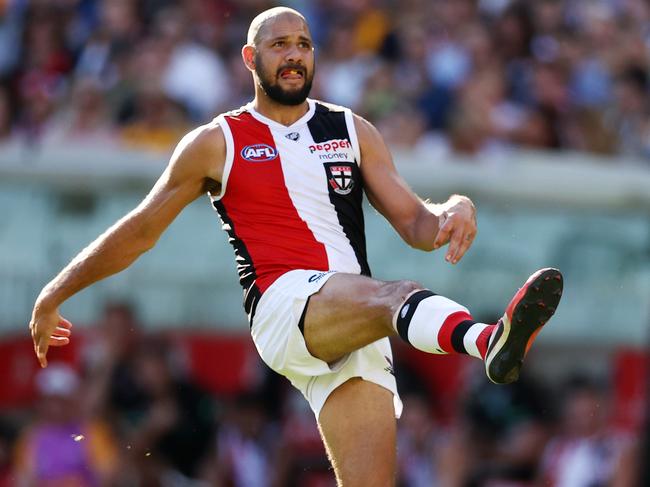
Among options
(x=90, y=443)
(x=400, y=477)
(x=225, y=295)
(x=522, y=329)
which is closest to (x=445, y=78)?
(x=225, y=295)

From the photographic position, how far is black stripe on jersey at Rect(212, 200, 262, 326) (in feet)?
24.4

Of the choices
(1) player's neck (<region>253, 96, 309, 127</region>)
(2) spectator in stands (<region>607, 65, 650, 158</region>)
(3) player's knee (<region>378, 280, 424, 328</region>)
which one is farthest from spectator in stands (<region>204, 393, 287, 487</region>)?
(3) player's knee (<region>378, 280, 424, 328</region>)

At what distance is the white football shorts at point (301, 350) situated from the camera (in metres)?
7.23

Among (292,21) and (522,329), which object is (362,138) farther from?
(522,329)

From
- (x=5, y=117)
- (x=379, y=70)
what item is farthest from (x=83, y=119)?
(x=379, y=70)

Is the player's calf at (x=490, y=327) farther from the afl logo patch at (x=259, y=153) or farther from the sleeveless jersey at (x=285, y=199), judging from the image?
the afl logo patch at (x=259, y=153)

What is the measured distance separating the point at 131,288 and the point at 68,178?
1173mm

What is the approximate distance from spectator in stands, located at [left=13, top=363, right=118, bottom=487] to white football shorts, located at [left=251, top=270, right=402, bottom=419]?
193 inches

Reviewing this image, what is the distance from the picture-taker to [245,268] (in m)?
7.51

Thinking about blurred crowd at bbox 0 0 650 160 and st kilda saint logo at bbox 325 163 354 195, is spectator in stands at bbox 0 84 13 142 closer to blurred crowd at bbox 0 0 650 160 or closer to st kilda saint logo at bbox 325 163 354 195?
blurred crowd at bbox 0 0 650 160

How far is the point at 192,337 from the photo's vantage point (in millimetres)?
13211

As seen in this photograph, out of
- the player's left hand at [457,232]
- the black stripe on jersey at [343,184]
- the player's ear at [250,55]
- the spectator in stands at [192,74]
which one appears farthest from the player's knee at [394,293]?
the spectator in stands at [192,74]

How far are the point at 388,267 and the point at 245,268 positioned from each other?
4.95m

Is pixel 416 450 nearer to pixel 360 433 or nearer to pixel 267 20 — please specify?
pixel 360 433
